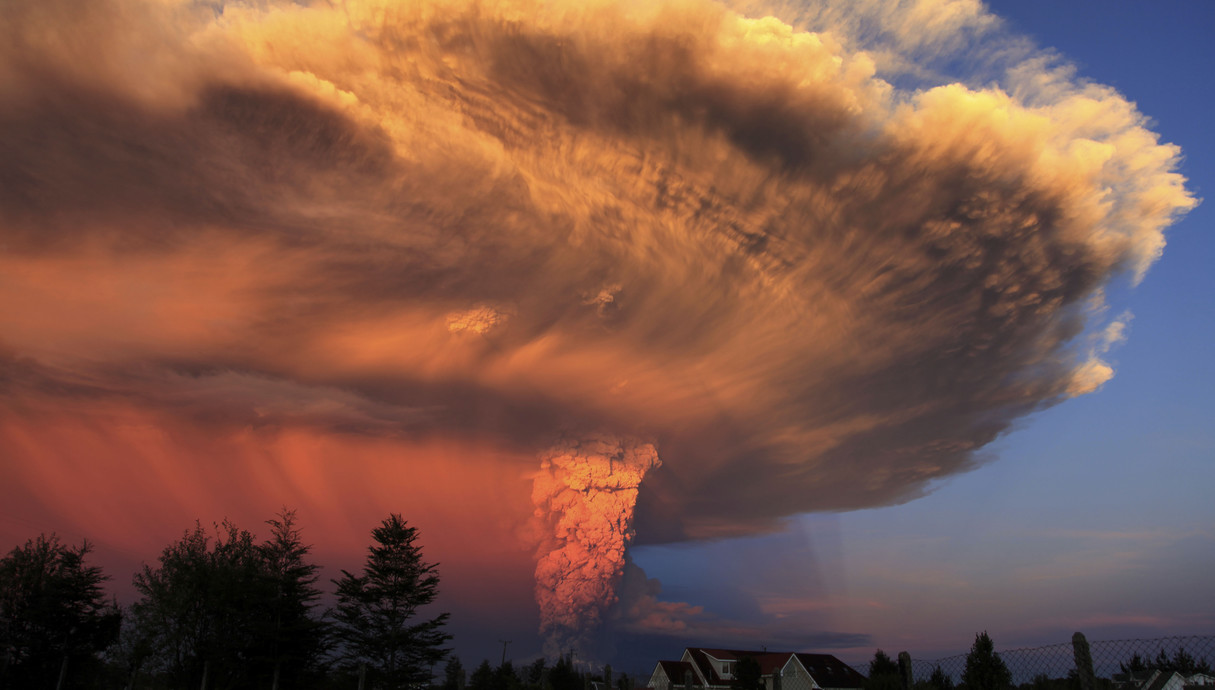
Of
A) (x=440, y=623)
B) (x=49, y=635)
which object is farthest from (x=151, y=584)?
(x=440, y=623)

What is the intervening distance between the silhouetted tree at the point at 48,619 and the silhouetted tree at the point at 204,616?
9.37m


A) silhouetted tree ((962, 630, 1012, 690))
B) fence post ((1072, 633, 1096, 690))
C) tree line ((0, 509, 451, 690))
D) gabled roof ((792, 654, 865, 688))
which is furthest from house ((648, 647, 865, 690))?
fence post ((1072, 633, 1096, 690))

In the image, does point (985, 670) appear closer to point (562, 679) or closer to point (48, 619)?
point (48, 619)

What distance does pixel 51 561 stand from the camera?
37.1m

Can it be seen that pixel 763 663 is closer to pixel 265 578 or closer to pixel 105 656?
pixel 265 578

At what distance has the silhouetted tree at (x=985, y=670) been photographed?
13.9m

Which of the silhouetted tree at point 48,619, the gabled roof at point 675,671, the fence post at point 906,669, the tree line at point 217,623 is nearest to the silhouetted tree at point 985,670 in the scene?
the fence post at point 906,669

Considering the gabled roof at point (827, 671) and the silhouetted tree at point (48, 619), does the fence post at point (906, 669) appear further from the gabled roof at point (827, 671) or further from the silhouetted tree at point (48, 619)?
the gabled roof at point (827, 671)

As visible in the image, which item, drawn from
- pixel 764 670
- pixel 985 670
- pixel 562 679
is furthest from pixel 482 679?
pixel 985 670

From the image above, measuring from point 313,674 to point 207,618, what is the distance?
6190 mm

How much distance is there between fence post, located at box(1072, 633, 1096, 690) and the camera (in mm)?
6387

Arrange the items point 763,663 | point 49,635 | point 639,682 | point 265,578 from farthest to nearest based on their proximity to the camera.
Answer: point 639,682, point 763,663, point 49,635, point 265,578

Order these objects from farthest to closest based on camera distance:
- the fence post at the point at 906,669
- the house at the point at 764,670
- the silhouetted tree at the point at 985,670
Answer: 1. the house at the point at 764,670
2. the silhouetted tree at the point at 985,670
3. the fence post at the point at 906,669

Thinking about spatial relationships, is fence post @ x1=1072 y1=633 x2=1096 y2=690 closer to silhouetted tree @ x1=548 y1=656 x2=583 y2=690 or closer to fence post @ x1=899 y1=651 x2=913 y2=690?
fence post @ x1=899 y1=651 x2=913 y2=690
